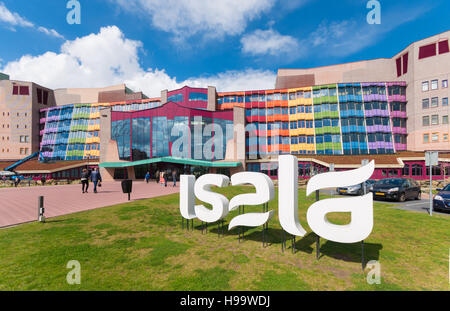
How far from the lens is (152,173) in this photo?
35.0m

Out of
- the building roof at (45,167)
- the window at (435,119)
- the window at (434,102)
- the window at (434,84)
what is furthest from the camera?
the building roof at (45,167)

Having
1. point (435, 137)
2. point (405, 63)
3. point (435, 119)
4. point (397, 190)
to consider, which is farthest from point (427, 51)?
point (397, 190)

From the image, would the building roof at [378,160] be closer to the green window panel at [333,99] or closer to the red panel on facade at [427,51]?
the green window panel at [333,99]

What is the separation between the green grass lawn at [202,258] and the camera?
3.92m

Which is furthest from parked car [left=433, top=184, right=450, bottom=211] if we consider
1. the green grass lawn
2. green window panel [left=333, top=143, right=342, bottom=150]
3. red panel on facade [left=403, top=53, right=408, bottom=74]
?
red panel on facade [left=403, top=53, right=408, bottom=74]

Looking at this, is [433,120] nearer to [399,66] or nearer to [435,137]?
[435,137]

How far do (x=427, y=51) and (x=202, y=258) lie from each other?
53788 mm

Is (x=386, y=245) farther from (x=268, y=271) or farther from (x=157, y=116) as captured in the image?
(x=157, y=116)

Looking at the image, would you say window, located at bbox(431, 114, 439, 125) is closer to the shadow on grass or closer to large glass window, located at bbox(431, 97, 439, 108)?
large glass window, located at bbox(431, 97, 439, 108)

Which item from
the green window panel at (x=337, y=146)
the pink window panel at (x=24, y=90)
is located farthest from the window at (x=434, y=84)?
the pink window panel at (x=24, y=90)

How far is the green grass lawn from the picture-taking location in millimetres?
3916

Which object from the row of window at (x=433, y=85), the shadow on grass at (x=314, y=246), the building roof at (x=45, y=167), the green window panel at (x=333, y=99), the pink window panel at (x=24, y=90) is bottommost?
the shadow on grass at (x=314, y=246)

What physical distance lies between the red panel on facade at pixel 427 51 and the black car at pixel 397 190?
123 feet

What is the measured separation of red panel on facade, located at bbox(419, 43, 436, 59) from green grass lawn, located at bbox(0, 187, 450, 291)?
4531 centimetres
